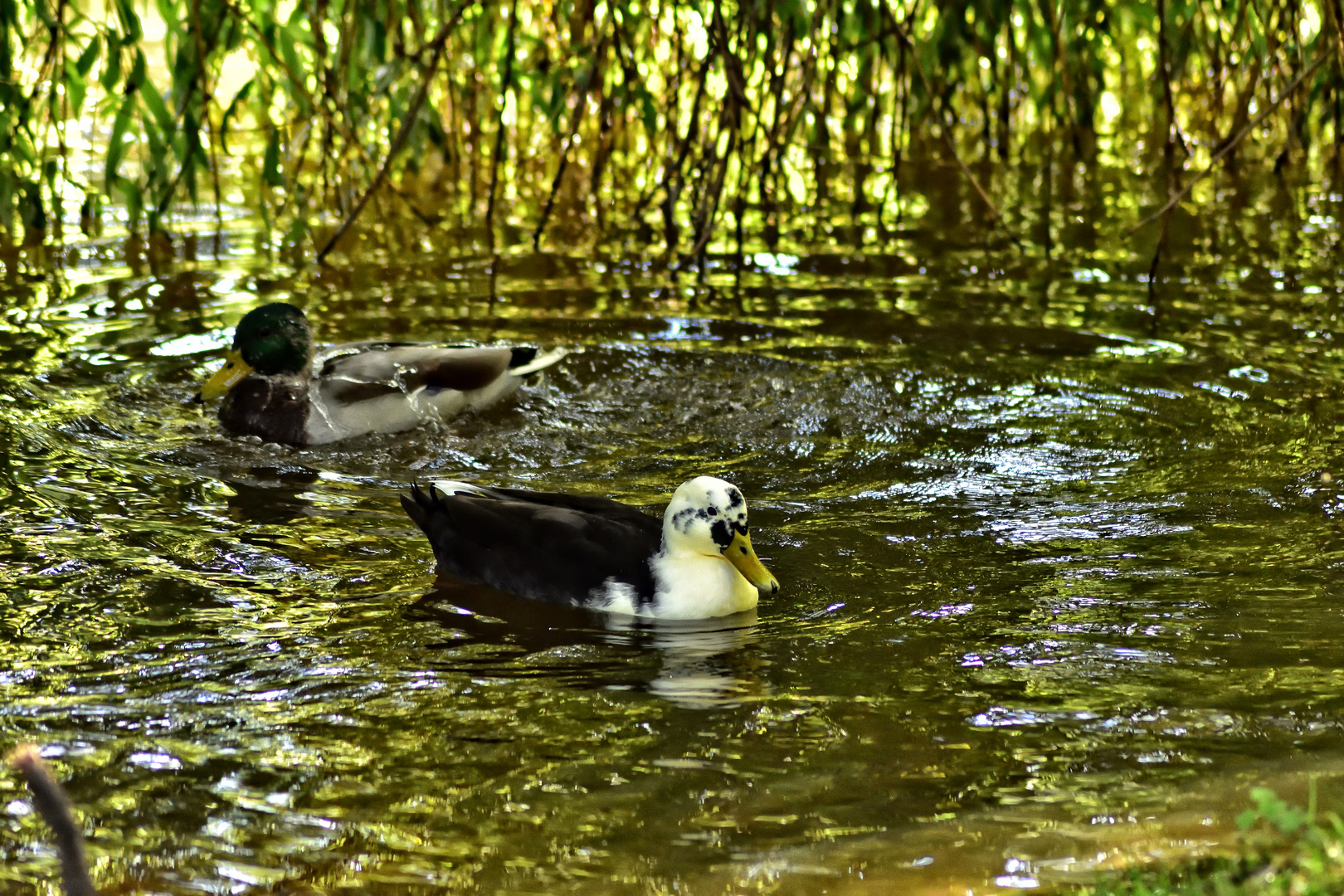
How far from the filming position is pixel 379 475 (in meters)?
6.10

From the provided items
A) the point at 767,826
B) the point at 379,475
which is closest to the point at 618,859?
the point at 767,826

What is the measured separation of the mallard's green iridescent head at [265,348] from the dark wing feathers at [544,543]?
77.2 inches

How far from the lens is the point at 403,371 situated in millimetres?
6574

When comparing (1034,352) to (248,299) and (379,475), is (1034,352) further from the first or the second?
(248,299)

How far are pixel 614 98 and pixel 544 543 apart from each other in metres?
4.71

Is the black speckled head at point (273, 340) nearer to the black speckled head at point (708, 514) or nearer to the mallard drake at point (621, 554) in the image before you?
the mallard drake at point (621, 554)

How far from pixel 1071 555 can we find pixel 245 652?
253 centimetres

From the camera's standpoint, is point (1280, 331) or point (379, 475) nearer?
point (379, 475)

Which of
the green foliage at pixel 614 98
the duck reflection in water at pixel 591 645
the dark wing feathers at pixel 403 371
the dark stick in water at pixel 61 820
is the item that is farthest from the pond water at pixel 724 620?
the dark stick in water at pixel 61 820

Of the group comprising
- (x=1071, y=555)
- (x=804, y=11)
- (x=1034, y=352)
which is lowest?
(x=1071, y=555)

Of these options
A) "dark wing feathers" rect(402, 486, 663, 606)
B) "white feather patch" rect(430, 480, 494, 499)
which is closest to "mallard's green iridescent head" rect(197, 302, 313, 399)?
"white feather patch" rect(430, 480, 494, 499)

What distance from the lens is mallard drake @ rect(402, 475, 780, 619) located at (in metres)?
4.73

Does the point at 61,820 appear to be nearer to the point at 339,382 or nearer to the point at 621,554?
the point at 621,554

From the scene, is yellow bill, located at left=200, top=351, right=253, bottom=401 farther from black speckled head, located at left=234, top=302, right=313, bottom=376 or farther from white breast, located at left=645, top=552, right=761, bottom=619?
white breast, located at left=645, top=552, right=761, bottom=619
